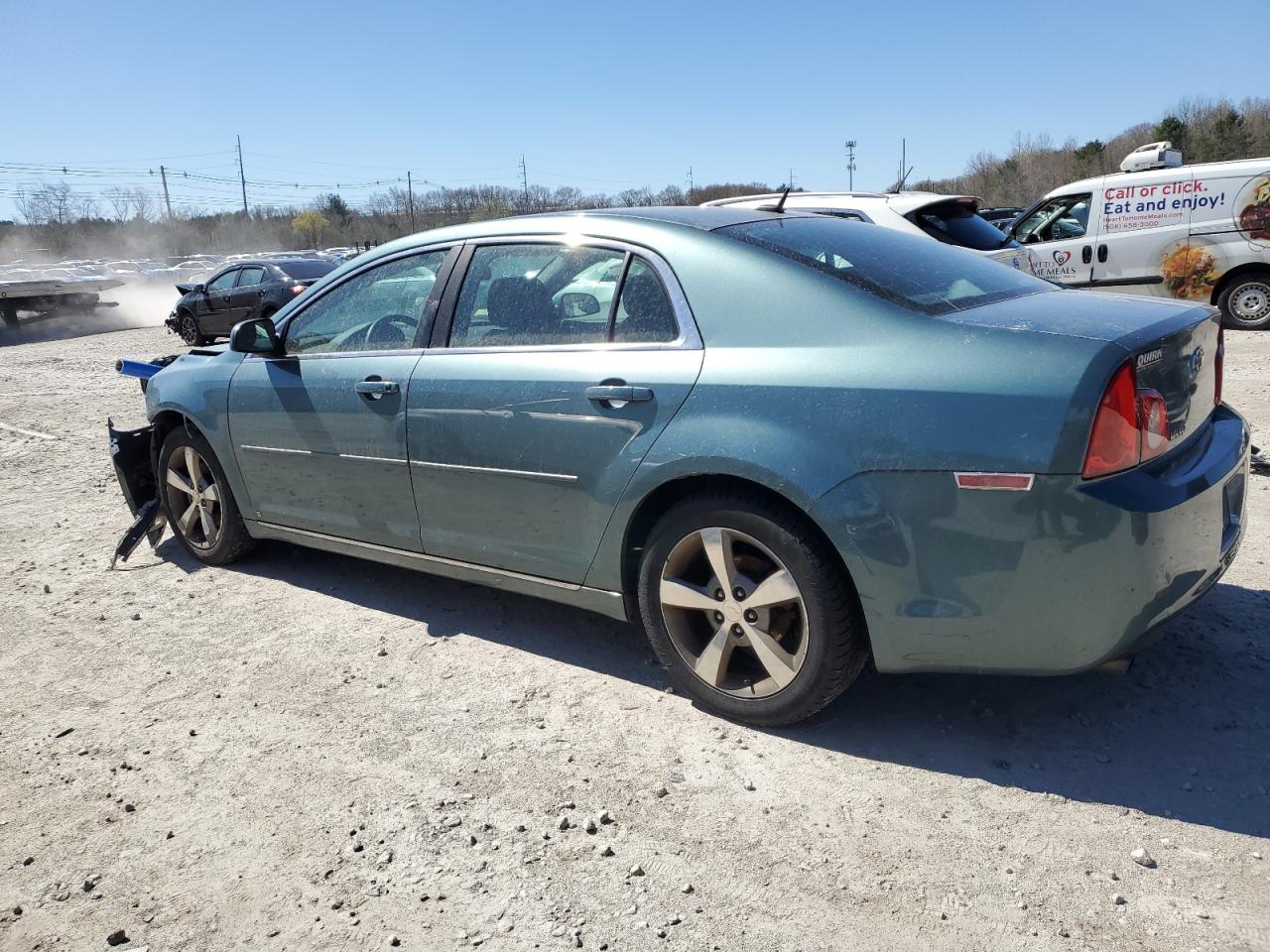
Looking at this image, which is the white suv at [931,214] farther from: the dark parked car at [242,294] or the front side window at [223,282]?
the front side window at [223,282]

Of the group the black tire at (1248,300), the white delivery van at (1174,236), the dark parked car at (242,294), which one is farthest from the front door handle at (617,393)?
the dark parked car at (242,294)

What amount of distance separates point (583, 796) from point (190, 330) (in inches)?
771

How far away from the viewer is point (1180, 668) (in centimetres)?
343

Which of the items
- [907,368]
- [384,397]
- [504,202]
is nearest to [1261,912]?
[907,368]

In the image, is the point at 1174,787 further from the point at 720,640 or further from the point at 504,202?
the point at 504,202

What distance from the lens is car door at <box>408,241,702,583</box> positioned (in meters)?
3.28

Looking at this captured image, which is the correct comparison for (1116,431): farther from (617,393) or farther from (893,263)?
(617,393)

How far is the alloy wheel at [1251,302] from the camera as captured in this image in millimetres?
11531

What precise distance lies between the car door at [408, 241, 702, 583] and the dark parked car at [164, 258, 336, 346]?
1496 cm

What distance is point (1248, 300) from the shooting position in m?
11.6

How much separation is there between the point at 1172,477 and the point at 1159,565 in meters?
0.25

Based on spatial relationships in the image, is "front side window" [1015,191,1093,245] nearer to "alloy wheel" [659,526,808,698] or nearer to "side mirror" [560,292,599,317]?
"side mirror" [560,292,599,317]

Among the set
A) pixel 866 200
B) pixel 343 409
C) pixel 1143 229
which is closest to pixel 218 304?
pixel 866 200

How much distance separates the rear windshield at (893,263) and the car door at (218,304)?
56.2ft
